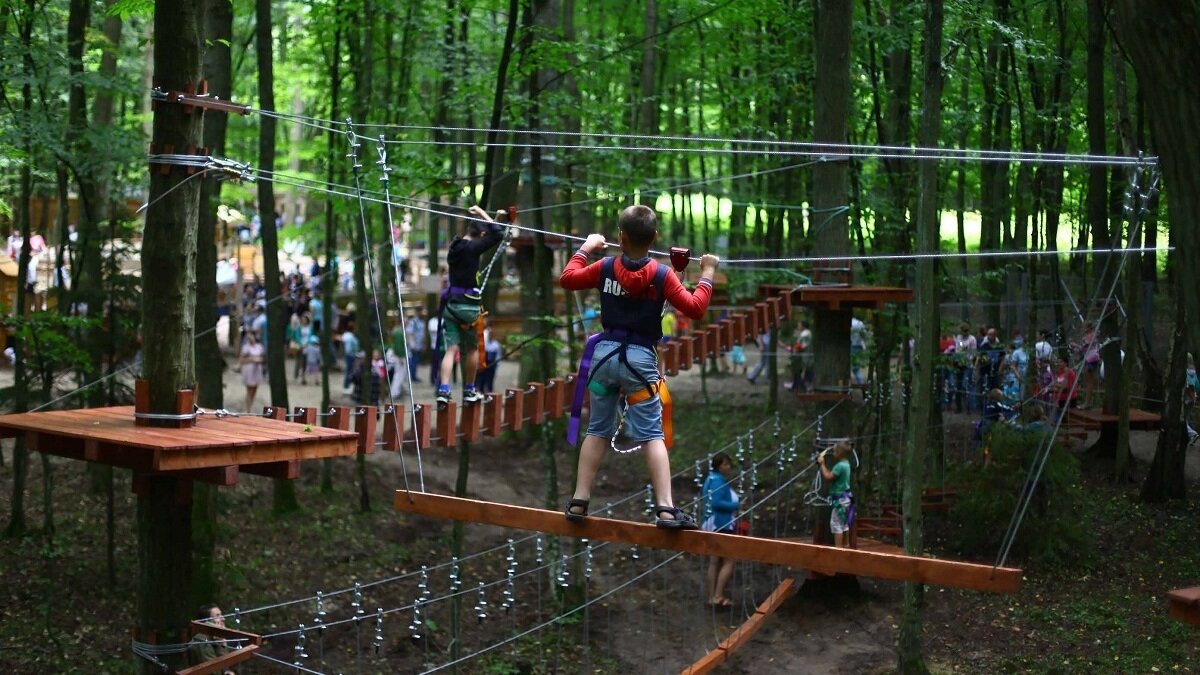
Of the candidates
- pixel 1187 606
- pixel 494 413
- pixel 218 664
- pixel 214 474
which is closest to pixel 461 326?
pixel 494 413

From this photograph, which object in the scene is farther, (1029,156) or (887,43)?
(887,43)

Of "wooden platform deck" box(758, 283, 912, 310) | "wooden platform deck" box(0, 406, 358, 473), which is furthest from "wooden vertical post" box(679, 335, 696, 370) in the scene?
"wooden platform deck" box(0, 406, 358, 473)

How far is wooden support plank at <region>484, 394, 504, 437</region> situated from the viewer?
8.05 metres

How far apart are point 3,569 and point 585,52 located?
7219 mm

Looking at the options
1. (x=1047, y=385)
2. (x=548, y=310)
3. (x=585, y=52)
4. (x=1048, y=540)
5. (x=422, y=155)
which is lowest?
(x=1048, y=540)

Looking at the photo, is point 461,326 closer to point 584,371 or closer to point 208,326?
point 584,371

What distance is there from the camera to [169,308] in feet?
20.5

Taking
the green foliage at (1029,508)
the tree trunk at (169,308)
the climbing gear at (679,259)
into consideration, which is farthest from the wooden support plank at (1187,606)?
the green foliage at (1029,508)

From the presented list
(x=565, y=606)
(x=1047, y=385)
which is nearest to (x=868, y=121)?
Answer: (x=1047, y=385)

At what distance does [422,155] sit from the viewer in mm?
12805

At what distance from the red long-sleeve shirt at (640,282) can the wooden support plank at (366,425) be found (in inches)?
106

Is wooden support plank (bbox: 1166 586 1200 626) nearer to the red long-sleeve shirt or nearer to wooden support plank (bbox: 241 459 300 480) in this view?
the red long-sleeve shirt

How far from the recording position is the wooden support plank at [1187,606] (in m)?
4.60

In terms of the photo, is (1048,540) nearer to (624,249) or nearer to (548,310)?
(548,310)
